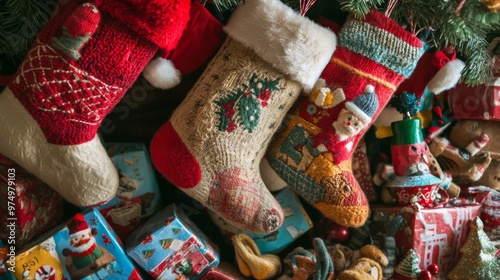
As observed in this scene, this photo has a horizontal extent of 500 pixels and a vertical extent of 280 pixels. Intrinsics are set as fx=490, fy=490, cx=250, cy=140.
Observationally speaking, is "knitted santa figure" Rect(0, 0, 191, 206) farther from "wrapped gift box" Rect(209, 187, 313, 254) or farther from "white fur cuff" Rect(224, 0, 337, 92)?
"wrapped gift box" Rect(209, 187, 313, 254)

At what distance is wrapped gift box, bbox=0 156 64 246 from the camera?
40.9 inches

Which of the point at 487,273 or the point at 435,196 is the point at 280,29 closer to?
the point at 435,196

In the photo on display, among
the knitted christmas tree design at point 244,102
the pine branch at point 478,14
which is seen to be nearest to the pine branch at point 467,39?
the pine branch at point 478,14

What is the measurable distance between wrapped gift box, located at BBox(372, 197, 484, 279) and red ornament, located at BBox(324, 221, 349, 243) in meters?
0.09

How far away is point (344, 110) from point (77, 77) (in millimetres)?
549

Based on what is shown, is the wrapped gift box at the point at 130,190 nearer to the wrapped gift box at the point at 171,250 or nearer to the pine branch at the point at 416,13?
the wrapped gift box at the point at 171,250

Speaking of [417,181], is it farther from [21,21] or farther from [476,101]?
[21,21]

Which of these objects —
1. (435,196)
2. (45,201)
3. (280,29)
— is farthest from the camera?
(435,196)

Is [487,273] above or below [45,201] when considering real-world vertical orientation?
above

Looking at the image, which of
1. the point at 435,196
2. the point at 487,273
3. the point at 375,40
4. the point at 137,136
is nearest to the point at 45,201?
the point at 137,136

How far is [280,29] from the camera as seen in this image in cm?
99

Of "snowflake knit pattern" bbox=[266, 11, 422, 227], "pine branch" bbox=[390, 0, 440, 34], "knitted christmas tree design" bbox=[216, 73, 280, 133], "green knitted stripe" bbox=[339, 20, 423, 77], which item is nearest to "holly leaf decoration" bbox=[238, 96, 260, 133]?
"knitted christmas tree design" bbox=[216, 73, 280, 133]

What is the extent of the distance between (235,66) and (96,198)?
1.32 ft

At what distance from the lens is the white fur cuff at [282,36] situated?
3.23ft
